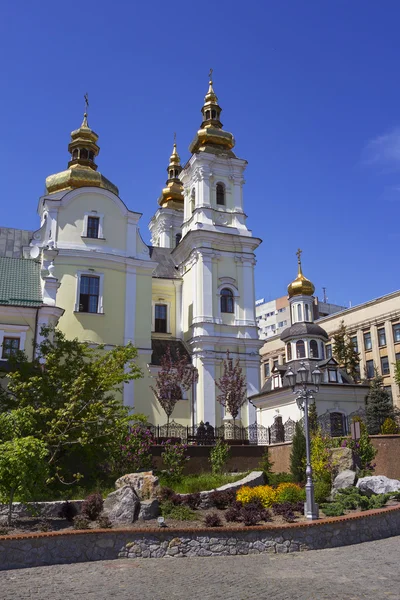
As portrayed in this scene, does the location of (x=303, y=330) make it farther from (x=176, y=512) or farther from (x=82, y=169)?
(x=176, y=512)

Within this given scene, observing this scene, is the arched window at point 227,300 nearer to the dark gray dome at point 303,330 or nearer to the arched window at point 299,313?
the dark gray dome at point 303,330

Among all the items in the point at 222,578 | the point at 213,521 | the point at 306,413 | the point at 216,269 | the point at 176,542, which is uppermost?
the point at 216,269

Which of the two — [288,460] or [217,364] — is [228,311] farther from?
[288,460]

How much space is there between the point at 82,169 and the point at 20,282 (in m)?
11.8

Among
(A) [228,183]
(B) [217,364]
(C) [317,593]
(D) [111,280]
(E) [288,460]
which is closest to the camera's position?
(C) [317,593]

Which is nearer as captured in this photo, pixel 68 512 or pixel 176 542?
pixel 176 542

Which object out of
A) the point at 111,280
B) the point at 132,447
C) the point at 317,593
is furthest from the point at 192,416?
the point at 317,593

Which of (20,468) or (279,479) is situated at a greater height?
(20,468)

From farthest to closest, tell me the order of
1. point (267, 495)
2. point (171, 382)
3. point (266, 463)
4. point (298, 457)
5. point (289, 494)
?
point (171, 382)
point (266, 463)
point (298, 457)
point (289, 494)
point (267, 495)

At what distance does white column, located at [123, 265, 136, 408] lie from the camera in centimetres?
3105

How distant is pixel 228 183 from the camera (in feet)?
134

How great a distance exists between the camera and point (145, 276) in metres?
33.8

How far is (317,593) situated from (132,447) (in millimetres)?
11611

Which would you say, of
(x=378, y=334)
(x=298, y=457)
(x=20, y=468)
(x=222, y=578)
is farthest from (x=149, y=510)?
(x=378, y=334)
